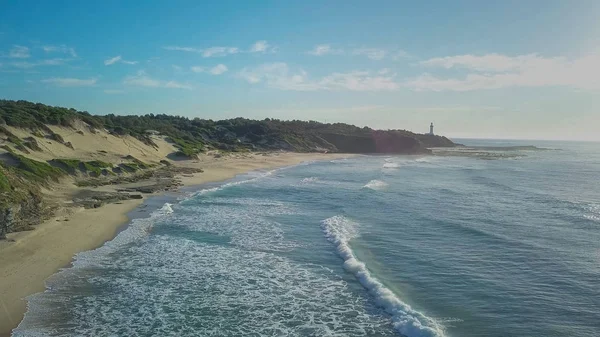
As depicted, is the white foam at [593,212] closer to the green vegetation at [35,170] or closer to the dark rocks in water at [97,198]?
the dark rocks in water at [97,198]

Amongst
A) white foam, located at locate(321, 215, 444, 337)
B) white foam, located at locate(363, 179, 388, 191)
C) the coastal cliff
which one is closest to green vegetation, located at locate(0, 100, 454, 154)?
the coastal cliff

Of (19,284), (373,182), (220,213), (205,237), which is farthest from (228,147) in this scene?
(19,284)

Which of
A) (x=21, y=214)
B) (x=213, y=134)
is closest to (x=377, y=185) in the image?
(x=21, y=214)

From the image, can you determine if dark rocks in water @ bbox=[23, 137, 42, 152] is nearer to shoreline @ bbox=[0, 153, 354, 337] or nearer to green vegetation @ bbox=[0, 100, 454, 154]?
green vegetation @ bbox=[0, 100, 454, 154]

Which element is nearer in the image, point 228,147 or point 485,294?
point 485,294

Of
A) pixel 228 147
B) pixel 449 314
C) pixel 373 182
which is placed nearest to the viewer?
pixel 449 314

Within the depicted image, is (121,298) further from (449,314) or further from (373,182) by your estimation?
(373,182)

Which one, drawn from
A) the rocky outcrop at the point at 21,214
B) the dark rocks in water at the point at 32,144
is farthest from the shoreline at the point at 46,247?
the dark rocks in water at the point at 32,144

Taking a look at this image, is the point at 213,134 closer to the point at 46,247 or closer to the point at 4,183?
the point at 4,183
